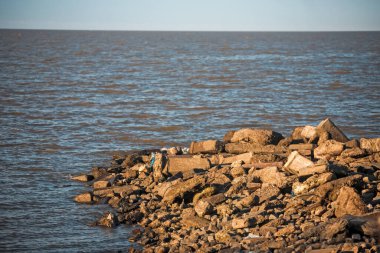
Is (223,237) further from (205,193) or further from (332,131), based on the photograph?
(332,131)

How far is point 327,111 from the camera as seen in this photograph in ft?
101

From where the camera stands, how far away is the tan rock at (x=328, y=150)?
51.1 ft

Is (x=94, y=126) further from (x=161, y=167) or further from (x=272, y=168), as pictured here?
(x=272, y=168)

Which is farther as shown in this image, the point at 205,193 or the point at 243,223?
the point at 205,193

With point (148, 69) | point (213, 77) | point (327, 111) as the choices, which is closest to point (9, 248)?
point (327, 111)

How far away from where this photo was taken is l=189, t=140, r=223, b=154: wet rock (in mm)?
17562

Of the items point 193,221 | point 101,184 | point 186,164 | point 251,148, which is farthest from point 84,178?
point 193,221

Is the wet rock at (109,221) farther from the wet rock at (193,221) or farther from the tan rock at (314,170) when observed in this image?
the tan rock at (314,170)

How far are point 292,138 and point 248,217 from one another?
6.48 metres

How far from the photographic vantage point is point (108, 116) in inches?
1151

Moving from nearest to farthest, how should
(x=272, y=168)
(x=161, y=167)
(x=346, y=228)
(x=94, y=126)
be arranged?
(x=346, y=228) < (x=272, y=168) < (x=161, y=167) < (x=94, y=126)

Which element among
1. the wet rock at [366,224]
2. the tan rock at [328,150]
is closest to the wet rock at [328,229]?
the wet rock at [366,224]

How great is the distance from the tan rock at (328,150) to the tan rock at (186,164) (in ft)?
9.46

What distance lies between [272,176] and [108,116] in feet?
53.5
